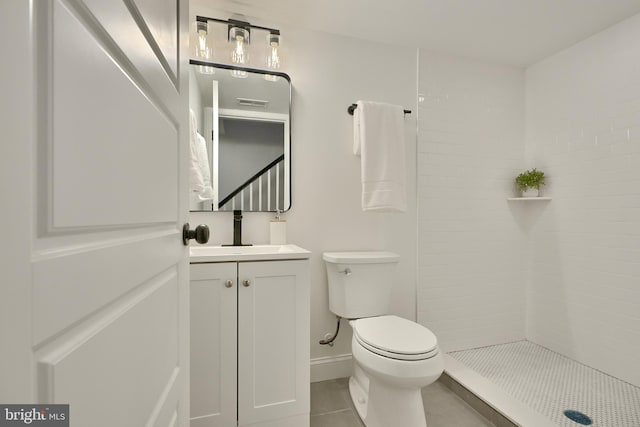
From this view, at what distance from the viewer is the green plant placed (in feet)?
7.12

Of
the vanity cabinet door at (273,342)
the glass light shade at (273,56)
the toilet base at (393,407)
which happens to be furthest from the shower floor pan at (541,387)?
the glass light shade at (273,56)

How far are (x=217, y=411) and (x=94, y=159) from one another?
1.32 m

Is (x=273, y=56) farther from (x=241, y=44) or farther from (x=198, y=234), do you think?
(x=198, y=234)

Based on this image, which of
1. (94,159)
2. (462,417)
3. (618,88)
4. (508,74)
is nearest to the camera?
(94,159)

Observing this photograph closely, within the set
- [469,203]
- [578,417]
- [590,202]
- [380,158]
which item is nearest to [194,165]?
[380,158]

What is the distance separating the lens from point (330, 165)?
1.93m

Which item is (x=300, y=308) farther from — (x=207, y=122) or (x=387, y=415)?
(x=207, y=122)

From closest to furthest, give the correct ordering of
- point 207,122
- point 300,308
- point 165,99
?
point 165,99
point 300,308
point 207,122

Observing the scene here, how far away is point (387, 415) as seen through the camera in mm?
1334

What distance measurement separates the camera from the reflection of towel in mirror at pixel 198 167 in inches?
59.7

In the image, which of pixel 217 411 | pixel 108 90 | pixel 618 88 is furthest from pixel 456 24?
pixel 217 411

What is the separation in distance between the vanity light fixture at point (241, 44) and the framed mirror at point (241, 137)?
0.04 m

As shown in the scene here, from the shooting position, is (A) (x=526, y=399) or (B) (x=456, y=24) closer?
(A) (x=526, y=399)

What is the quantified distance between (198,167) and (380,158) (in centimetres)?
109
